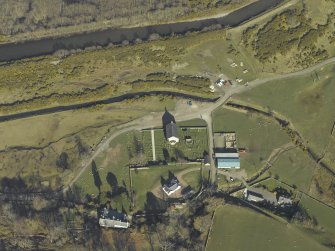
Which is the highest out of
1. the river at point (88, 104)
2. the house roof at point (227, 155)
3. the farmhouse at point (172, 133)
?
the river at point (88, 104)

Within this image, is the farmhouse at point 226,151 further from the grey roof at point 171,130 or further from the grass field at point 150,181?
the grey roof at point 171,130

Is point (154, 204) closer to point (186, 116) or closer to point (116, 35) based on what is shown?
point (186, 116)

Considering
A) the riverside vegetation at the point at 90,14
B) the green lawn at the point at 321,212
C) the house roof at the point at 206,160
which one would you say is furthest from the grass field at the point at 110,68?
the green lawn at the point at 321,212

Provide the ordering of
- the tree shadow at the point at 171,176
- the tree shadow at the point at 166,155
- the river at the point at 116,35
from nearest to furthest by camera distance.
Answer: the tree shadow at the point at 171,176 < the tree shadow at the point at 166,155 < the river at the point at 116,35

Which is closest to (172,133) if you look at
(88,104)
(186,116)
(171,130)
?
(171,130)

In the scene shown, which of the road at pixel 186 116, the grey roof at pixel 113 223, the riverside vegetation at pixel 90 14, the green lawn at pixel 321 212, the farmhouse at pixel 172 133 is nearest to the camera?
the green lawn at pixel 321 212

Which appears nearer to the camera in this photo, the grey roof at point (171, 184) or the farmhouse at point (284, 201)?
the farmhouse at point (284, 201)

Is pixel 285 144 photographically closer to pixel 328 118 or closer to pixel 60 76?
pixel 328 118

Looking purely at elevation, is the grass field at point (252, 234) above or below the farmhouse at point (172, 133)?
below
